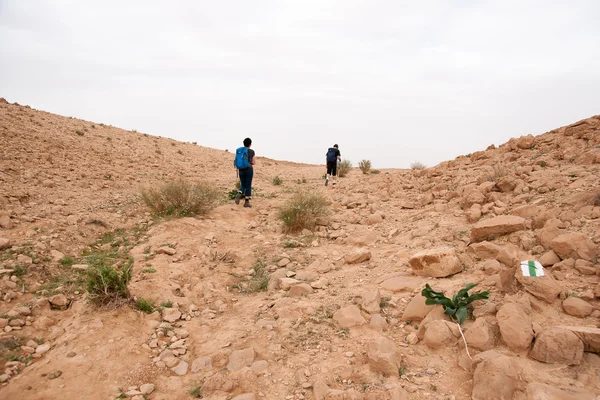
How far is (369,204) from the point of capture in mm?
7207

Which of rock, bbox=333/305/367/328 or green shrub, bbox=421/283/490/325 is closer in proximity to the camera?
green shrub, bbox=421/283/490/325

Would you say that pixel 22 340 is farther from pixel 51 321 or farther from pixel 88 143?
pixel 88 143

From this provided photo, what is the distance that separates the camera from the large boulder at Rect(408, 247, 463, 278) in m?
3.52

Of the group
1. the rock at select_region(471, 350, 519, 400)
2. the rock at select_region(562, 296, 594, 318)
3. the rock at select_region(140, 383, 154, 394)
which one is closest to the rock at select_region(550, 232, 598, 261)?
the rock at select_region(562, 296, 594, 318)

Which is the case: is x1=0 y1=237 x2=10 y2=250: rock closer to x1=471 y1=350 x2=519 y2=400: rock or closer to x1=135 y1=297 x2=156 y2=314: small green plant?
x1=135 y1=297 x2=156 y2=314: small green plant

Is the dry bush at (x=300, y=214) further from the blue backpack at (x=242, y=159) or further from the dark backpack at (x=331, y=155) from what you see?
the dark backpack at (x=331, y=155)

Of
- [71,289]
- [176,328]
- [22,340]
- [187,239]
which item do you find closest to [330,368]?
[176,328]

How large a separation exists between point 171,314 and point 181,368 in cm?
79

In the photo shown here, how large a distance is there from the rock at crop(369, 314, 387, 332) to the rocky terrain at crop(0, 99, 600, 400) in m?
0.02

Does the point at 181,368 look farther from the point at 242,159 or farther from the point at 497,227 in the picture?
the point at 242,159

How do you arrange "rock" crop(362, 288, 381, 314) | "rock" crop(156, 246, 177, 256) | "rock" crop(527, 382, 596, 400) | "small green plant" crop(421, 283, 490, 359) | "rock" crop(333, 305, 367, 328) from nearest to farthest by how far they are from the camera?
1. "rock" crop(527, 382, 596, 400)
2. "small green plant" crop(421, 283, 490, 359)
3. "rock" crop(333, 305, 367, 328)
4. "rock" crop(362, 288, 381, 314)
5. "rock" crop(156, 246, 177, 256)

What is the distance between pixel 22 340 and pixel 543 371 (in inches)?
156

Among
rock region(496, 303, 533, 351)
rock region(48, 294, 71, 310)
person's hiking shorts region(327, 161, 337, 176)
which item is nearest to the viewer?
rock region(496, 303, 533, 351)

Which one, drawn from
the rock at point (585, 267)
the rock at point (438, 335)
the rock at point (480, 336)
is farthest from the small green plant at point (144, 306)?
the rock at point (585, 267)
